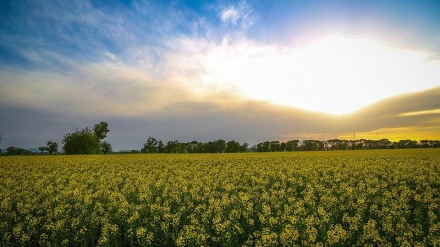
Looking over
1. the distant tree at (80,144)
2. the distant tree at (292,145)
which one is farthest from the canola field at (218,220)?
the distant tree at (292,145)

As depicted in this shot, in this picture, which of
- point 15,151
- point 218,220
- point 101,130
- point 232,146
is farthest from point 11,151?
point 218,220

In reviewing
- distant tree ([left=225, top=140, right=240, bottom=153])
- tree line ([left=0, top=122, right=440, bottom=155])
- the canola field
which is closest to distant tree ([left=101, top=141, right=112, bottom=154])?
tree line ([left=0, top=122, right=440, bottom=155])

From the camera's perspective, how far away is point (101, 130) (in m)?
137

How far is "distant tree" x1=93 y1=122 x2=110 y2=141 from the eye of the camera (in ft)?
447

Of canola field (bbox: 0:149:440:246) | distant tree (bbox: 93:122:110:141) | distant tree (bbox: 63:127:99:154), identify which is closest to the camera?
canola field (bbox: 0:149:440:246)

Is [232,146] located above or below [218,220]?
above

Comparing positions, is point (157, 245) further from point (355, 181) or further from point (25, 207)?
point (355, 181)

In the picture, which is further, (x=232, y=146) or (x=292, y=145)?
(x=292, y=145)

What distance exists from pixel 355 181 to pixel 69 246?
686 inches

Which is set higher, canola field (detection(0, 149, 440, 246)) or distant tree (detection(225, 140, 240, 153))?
distant tree (detection(225, 140, 240, 153))

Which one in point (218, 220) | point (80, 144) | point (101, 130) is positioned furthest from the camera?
point (101, 130)

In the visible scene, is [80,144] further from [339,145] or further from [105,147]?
[339,145]

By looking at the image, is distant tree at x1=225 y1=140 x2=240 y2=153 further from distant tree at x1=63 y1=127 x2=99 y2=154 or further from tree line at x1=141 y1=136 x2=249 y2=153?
distant tree at x1=63 y1=127 x2=99 y2=154

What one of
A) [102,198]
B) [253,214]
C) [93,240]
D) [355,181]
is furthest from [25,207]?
[355,181]
